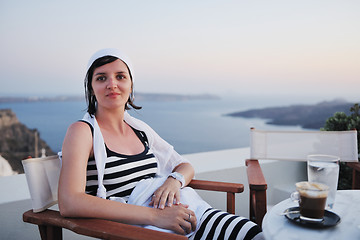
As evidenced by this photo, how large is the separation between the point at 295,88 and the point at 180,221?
7986mm

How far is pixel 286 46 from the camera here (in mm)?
7320

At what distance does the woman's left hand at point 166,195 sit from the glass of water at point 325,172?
53cm

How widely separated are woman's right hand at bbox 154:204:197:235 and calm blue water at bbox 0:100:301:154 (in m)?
6.99

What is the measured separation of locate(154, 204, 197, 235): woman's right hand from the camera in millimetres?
1179

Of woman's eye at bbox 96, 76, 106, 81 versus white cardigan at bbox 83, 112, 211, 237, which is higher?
woman's eye at bbox 96, 76, 106, 81

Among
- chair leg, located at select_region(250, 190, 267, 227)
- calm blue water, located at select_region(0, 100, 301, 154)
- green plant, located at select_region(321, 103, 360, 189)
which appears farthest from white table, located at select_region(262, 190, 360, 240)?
calm blue water, located at select_region(0, 100, 301, 154)

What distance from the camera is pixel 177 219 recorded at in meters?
1.19

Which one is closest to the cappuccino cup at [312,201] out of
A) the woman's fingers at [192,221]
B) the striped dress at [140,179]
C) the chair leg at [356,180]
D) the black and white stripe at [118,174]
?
the striped dress at [140,179]

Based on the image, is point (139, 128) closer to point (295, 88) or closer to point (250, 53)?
point (250, 53)

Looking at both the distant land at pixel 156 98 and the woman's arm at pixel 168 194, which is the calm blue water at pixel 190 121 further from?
the woman's arm at pixel 168 194

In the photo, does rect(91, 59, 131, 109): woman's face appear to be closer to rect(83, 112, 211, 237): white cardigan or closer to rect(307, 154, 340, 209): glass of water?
rect(83, 112, 211, 237): white cardigan

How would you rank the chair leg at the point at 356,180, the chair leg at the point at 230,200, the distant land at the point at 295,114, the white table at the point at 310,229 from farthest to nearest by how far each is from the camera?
the distant land at the point at 295,114, the chair leg at the point at 356,180, the chair leg at the point at 230,200, the white table at the point at 310,229

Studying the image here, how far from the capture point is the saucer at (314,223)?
0.90 meters

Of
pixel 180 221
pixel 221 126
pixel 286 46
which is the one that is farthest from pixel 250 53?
pixel 180 221
